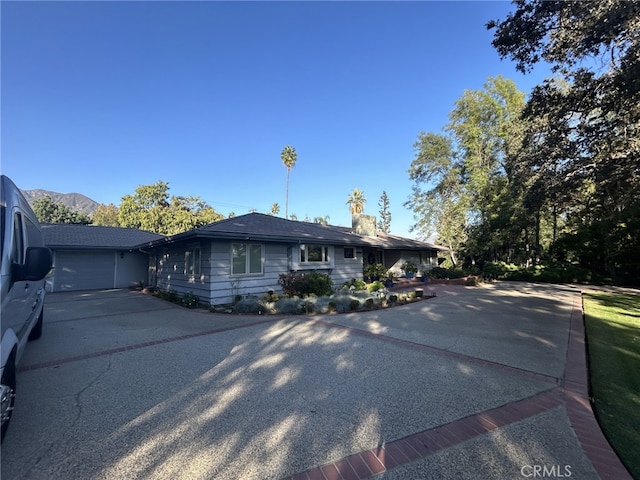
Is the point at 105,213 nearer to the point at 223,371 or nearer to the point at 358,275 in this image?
the point at 358,275

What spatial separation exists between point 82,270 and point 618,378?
2155 cm

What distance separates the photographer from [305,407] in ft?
11.3

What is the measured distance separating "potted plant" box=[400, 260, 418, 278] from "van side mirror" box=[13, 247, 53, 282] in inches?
777

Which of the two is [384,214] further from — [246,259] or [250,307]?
[250,307]

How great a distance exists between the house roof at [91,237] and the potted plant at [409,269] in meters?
17.0

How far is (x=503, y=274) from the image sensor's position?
867 inches

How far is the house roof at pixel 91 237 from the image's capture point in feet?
52.2

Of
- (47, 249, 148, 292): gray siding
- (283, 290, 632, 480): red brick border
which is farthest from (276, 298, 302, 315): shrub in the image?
(47, 249, 148, 292): gray siding

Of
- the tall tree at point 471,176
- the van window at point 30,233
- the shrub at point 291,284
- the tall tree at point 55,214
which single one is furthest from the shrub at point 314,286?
the tall tree at point 55,214

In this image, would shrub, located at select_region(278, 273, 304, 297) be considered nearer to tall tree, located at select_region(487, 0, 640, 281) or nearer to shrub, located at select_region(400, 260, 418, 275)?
tall tree, located at select_region(487, 0, 640, 281)

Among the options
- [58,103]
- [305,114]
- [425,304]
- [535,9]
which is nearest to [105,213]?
[58,103]

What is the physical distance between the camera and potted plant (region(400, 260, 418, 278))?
66.9 feet

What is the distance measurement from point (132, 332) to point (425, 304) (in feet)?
30.3

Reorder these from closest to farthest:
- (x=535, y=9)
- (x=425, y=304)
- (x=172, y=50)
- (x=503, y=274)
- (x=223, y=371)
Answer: (x=223, y=371)
(x=535, y=9)
(x=425, y=304)
(x=172, y=50)
(x=503, y=274)
